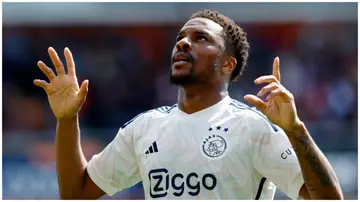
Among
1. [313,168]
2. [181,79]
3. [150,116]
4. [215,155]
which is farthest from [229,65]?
[313,168]

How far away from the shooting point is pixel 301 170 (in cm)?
470

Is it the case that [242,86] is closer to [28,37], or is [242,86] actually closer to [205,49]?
[28,37]

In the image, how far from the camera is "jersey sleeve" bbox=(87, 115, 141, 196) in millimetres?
5367

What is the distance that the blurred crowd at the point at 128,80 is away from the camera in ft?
42.4

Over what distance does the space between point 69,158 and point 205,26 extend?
129 cm

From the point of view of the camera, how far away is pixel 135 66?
49.7ft

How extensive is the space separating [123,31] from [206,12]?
1071 cm

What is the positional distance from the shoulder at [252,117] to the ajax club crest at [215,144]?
14 cm

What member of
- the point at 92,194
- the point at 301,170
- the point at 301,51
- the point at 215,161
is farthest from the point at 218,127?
the point at 301,51

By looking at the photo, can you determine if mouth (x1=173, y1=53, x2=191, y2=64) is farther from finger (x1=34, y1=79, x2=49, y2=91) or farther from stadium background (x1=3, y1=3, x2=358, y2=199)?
stadium background (x1=3, y1=3, x2=358, y2=199)

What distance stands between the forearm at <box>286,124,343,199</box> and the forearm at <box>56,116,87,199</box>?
1.56 metres

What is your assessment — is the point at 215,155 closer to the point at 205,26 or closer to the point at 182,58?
the point at 182,58

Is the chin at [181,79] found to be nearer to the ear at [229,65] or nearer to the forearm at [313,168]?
the ear at [229,65]

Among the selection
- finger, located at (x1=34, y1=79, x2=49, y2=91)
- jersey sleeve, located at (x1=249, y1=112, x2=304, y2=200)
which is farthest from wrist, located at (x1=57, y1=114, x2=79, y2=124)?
jersey sleeve, located at (x1=249, y1=112, x2=304, y2=200)
